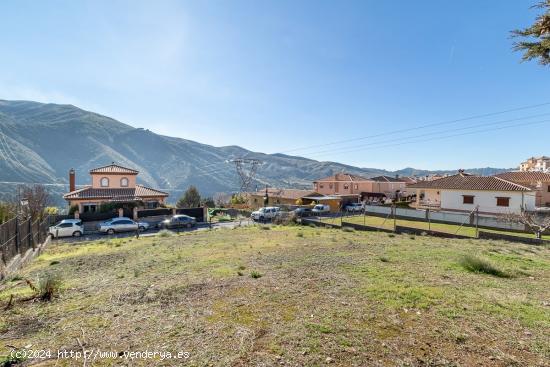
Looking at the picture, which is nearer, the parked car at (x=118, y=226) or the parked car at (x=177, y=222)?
the parked car at (x=118, y=226)

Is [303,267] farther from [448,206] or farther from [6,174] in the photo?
[6,174]

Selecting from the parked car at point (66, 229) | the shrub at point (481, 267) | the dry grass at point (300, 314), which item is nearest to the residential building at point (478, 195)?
the shrub at point (481, 267)

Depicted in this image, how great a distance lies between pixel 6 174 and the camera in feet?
378

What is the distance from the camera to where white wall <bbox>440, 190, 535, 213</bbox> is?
30812mm

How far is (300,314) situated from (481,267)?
23.2 feet

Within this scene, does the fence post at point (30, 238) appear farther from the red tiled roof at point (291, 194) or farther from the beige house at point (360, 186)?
the beige house at point (360, 186)

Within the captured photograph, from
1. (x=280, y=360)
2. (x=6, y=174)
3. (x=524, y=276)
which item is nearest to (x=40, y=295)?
(x=280, y=360)

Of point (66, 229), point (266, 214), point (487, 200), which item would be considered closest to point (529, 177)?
point (487, 200)

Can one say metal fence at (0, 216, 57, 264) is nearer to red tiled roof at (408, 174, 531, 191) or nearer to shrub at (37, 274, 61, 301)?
shrub at (37, 274, 61, 301)

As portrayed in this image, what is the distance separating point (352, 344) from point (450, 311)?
8.80 feet

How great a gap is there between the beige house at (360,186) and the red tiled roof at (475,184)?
2122 cm

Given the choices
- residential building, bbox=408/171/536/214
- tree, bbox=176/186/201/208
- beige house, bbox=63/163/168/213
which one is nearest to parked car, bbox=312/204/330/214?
residential building, bbox=408/171/536/214

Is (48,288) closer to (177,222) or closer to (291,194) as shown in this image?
(177,222)

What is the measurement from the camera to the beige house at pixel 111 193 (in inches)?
1326
